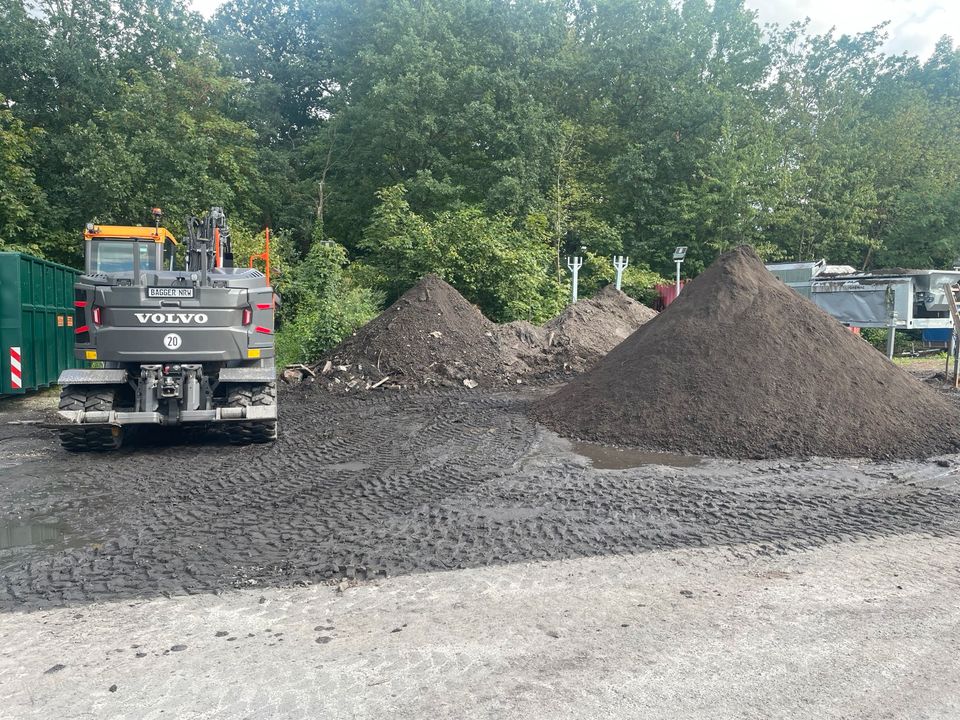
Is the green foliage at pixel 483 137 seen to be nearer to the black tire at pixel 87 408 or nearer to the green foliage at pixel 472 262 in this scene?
the green foliage at pixel 472 262

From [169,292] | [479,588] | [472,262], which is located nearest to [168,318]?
[169,292]

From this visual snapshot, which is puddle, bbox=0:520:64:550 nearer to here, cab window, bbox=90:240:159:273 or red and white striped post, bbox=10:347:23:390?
cab window, bbox=90:240:159:273

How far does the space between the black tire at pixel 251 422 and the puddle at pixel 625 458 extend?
3774 mm

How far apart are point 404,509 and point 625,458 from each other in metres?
3.20

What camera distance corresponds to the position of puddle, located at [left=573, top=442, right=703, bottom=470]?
320 inches

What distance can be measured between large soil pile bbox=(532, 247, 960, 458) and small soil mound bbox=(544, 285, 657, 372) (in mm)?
6412

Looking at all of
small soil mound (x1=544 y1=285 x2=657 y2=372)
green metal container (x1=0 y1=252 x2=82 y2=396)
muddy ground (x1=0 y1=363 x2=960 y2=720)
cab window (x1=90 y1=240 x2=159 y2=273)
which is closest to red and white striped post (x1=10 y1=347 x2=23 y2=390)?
green metal container (x1=0 y1=252 x2=82 y2=396)

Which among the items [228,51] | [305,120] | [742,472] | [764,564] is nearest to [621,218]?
[305,120]

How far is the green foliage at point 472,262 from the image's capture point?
21.4 metres

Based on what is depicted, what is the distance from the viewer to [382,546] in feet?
17.5

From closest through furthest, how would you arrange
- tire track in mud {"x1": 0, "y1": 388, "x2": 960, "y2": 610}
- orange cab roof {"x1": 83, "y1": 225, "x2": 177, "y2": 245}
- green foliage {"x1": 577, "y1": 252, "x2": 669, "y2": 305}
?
tire track in mud {"x1": 0, "y1": 388, "x2": 960, "y2": 610} → orange cab roof {"x1": 83, "y1": 225, "x2": 177, "y2": 245} → green foliage {"x1": 577, "y1": 252, "x2": 669, "y2": 305}

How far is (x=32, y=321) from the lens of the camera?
43.2ft

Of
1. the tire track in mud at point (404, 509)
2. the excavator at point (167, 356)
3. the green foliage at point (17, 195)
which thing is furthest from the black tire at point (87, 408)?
the green foliage at point (17, 195)

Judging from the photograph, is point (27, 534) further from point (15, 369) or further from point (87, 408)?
point (15, 369)
